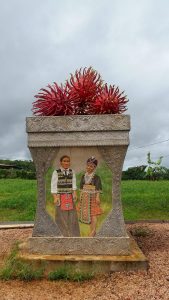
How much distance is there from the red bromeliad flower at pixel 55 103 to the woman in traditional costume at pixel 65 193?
67cm

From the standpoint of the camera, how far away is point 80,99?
6.29 meters

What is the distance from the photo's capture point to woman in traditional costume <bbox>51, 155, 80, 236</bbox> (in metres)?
6.00

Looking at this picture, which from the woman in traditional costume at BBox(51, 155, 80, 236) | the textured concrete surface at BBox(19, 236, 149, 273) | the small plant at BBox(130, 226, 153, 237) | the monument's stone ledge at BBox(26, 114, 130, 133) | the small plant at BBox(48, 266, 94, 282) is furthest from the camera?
the small plant at BBox(130, 226, 153, 237)

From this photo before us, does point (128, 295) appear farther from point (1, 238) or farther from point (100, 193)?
point (1, 238)

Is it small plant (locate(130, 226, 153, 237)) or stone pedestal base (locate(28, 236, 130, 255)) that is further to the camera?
small plant (locate(130, 226, 153, 237))

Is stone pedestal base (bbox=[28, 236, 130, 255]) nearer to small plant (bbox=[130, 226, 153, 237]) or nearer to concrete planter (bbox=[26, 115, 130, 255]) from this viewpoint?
concrete planter (bbox=[26, 115, 130, 255])

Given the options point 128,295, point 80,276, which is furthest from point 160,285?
point 80,276

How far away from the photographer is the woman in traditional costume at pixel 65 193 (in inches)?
236

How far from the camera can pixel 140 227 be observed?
8484 mm

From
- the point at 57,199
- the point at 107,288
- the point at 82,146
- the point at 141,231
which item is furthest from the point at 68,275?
the point at 141,231

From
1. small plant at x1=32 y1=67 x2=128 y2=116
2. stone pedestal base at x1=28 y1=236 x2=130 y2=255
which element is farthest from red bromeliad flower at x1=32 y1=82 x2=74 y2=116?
stone pedestal base at x1=28 y1=236 x2=130 y2=255

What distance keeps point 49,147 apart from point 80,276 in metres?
1.75

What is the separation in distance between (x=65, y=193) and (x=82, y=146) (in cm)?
69

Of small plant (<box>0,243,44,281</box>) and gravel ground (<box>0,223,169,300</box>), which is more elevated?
small plant (<box>0,243,44,281</box>)
